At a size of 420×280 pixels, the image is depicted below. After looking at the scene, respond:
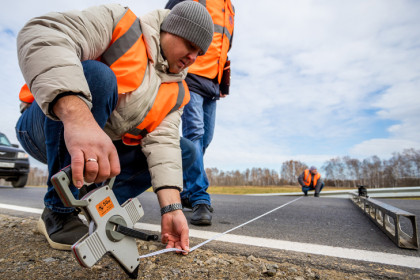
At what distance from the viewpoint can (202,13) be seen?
1631mm

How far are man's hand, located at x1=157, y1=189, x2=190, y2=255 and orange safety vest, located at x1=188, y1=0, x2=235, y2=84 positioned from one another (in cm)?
162

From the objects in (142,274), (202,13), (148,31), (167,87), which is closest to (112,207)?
(142,274)

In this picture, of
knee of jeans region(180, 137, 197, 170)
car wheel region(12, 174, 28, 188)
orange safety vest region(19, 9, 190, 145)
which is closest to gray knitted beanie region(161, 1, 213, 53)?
orange safety vest region(19, 9, 190, 145)

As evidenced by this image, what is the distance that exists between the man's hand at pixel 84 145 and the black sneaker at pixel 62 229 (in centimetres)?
74

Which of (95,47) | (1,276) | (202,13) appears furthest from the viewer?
(202,13)

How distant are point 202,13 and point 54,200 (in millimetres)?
1431

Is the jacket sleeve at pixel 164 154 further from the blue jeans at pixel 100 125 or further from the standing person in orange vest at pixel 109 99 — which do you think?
the blue jeans at pixel 100 125

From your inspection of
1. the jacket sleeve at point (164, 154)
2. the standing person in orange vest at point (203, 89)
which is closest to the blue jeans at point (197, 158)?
the standing person in orange vest at point (203, 89)

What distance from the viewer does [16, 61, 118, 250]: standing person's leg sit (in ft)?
4.10

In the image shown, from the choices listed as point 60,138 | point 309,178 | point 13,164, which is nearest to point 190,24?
point 60,138

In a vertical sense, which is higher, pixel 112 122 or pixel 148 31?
pixel 148 31

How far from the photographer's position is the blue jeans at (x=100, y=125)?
4.10ft

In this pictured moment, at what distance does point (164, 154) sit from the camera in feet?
4.84

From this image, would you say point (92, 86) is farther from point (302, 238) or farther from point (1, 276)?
point (302, 238)
